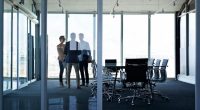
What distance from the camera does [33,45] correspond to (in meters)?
11.9

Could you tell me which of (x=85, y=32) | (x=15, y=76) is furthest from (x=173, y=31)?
(x=85, y=32)

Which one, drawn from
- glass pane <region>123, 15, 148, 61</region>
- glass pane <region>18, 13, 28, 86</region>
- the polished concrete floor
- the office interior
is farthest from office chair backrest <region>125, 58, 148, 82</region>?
glass pane <region>123, 15, 148, 61</region>

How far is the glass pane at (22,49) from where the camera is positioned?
11.2 m

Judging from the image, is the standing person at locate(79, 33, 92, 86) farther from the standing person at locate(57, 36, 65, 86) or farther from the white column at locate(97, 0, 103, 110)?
the white column at locate(97, 0, 103, 110)

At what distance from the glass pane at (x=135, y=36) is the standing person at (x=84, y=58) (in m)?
8.31

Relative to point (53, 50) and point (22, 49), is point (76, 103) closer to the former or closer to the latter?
point (53, 50)

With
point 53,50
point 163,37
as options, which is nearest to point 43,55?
point 53,50

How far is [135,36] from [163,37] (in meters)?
1.29

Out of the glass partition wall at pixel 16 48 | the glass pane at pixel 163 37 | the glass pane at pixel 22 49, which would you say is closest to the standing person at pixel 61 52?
the glass partition wall at pixel 16 48

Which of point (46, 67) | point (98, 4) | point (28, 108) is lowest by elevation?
point (28, 108)

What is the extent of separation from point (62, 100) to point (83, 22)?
2.02 metres

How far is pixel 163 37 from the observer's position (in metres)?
15.2

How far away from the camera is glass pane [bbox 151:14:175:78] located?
15.1m

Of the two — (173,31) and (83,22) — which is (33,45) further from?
(173,31)
